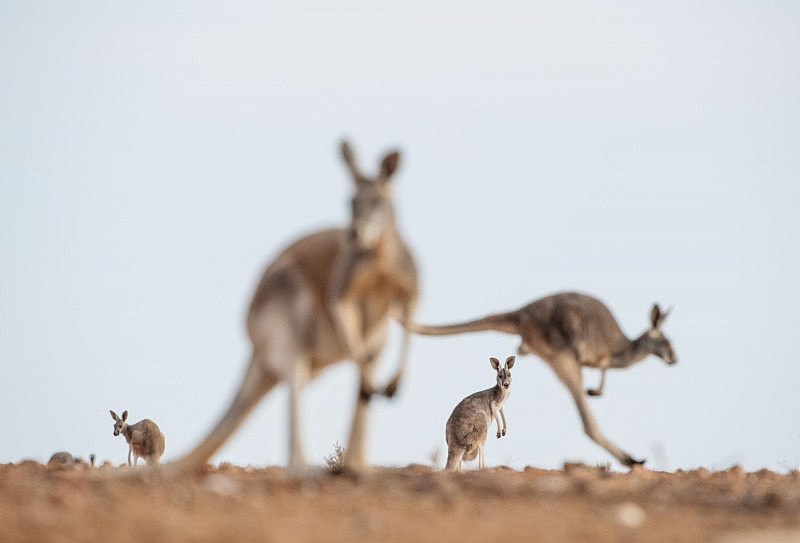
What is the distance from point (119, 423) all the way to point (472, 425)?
20.9 ft

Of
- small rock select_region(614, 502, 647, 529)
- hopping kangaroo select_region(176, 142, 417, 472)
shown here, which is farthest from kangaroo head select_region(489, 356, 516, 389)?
small rock select_region(614, 502, 647, 529)

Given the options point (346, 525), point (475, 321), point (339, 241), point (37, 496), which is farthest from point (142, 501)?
point (475, 321)

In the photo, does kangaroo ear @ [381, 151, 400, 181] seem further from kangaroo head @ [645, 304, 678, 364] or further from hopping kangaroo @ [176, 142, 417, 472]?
kangaroo head @ [645, 304, 678, 364]

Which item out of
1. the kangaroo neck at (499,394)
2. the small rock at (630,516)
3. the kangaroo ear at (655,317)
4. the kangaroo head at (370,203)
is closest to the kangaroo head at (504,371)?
the kangaroo neck at (499,394)

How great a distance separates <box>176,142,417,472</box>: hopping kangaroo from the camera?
Answer: 653cm

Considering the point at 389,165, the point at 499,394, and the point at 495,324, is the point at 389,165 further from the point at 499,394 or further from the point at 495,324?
the point at 499,394

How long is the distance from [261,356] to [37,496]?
151cm

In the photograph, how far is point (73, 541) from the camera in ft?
16.3

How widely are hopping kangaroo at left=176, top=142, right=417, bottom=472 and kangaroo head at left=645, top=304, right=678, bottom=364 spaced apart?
3.97 meters

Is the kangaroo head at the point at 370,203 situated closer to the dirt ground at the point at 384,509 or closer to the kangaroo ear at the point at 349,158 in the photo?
the kangaroo ear at the point at 349,158

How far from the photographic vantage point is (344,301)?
6.52 meters

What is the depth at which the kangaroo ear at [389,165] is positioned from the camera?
21.9ft

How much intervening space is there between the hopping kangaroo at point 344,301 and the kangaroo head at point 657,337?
13.0 feet

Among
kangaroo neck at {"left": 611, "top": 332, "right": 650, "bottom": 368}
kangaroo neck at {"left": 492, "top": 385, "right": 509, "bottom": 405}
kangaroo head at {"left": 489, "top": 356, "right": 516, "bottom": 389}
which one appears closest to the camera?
kangaroo neck at {"left": 611, "top": 332, "right": 650, "bottom": 368}
